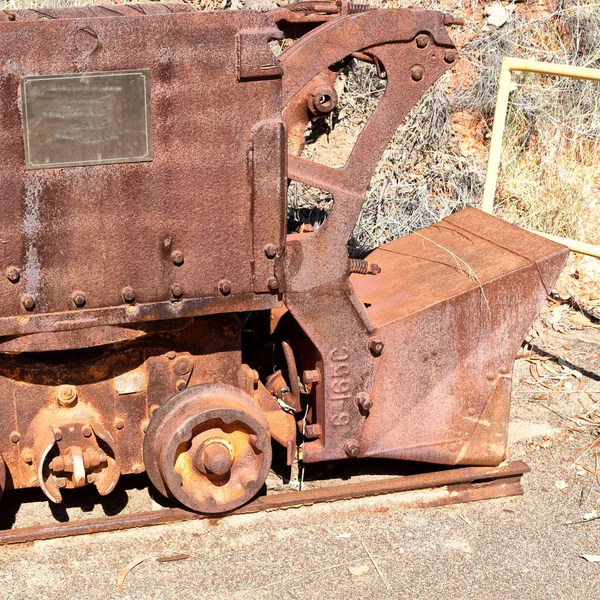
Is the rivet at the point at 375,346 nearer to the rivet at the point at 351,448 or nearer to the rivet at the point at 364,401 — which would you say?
the rivet at the point at 364,401

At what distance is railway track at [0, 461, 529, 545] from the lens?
12.4 feet

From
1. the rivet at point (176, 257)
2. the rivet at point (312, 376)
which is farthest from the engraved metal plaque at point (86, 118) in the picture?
the rivet at point (312, 376)

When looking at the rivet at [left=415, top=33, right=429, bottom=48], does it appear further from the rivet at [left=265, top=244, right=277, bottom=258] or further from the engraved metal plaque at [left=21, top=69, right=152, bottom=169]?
the engraved metal plaque at [left=21, top=69, right=152, bottom=169]

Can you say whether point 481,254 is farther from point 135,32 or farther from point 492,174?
point 135,32

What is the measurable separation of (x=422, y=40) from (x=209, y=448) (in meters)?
1.76

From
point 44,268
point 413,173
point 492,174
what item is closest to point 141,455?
point 44,268

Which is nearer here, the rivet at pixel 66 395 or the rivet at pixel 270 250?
the rivet at pixel 270 250

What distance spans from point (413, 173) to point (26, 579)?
395 cm

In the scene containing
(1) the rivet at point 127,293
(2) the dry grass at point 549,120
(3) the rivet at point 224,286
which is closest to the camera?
(1) the rivet at point 127,293

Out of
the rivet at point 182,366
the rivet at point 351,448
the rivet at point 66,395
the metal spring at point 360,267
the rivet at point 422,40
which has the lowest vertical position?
the rivet at point 351,448

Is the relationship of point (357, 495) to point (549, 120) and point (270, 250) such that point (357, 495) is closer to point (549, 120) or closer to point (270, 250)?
point (270, 250)

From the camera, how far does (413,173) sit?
258 inches

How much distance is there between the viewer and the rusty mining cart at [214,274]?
322 cm

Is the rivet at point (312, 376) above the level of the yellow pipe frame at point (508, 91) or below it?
below
